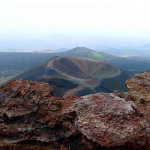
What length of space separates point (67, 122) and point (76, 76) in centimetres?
4954

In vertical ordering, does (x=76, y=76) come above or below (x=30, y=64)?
below

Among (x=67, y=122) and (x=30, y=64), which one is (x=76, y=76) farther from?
(x=30, y=64)

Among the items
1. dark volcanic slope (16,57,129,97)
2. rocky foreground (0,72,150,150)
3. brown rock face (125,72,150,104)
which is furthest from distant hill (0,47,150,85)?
brown rock face (125,72,150,104)

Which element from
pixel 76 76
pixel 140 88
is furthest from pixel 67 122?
pixel 76 76

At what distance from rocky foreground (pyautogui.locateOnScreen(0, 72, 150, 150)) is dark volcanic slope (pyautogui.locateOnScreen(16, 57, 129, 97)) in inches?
1184

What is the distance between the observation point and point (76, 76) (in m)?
57.9

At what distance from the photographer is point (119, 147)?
23.7 ft

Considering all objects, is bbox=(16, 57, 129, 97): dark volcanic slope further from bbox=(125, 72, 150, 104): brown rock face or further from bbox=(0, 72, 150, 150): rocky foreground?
bbox=(0, 72, 150, 150): rocky foreground

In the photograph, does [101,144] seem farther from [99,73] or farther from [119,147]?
[99,73]

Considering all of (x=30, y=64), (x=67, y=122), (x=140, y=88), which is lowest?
(x=30, y=64)

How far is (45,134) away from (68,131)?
143cm

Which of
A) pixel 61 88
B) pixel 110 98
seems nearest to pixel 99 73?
pixel 61 88

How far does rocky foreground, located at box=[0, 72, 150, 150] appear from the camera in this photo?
7.28 meters

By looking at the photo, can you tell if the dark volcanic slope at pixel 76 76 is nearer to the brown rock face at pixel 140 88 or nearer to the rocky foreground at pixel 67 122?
the brown rock face at pixel 140 88
